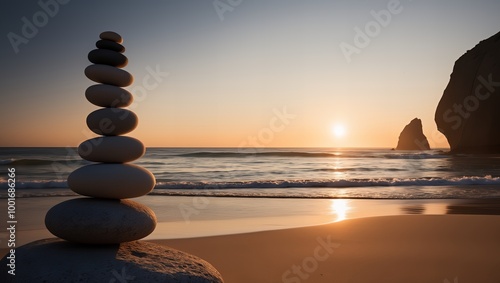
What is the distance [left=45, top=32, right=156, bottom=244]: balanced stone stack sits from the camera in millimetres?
4794

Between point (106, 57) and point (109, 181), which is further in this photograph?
point (106, 57)

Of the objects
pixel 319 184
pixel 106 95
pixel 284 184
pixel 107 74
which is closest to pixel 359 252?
pixel 106 95

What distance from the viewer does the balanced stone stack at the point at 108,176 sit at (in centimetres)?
479

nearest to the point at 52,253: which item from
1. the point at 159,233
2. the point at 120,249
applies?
the point at 120,249

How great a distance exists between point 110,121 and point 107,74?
58cm

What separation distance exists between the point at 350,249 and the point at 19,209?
980cm

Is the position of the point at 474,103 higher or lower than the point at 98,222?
higher

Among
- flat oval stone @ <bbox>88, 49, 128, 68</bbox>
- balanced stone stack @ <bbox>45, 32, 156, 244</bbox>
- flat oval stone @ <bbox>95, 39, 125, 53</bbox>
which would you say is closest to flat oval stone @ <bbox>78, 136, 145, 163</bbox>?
balanced stone stack @ <bbox>45, 32, 156, 244</bbox>

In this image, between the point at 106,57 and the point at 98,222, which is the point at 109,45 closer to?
the point at 106,57

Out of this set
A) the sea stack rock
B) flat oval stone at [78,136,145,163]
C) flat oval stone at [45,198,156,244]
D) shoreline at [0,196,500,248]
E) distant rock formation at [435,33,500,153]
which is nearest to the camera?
the sea stack rock

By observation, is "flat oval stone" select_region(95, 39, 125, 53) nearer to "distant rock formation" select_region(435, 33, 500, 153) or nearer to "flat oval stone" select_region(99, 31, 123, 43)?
"flat oval stone" select_region(99, 31, 123, 43)

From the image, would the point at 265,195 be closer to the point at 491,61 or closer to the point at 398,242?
the point at 398,242

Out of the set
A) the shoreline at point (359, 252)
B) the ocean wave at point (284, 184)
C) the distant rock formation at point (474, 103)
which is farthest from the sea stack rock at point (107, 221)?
the distant rock formation at point (474, 103)

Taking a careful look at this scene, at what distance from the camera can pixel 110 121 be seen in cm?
520
